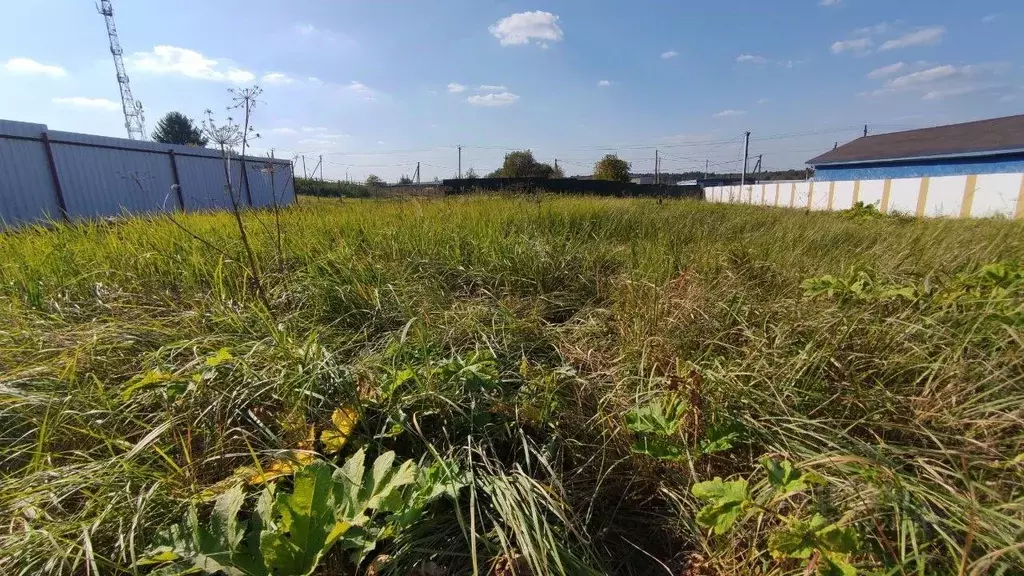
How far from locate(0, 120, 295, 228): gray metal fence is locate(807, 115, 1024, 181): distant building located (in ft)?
74.8

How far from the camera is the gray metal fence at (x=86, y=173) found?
6016 millimetres

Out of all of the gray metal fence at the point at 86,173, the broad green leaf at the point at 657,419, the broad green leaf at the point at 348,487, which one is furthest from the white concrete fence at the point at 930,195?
the gray metal fence at the point at 86,173

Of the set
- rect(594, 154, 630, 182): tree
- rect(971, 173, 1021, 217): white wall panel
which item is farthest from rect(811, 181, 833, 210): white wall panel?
rect(594, 154, 630, 182): tree

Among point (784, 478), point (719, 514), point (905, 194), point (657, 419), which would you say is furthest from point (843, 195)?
point (719, 514)

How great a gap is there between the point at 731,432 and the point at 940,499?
403 mm

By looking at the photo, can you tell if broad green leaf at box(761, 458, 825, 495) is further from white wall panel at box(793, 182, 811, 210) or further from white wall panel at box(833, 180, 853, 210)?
white wall panel at box(793, 182, 811, 210)

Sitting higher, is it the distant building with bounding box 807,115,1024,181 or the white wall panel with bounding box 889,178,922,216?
the distant building with bounding box 807,115,1024,181

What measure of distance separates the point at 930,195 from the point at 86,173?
20770 millimetres

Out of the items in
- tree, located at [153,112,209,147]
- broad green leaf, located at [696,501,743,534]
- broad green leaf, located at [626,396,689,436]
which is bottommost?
broad green leaf, located at [696,501,743,534]

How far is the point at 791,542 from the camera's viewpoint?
0.73 metres

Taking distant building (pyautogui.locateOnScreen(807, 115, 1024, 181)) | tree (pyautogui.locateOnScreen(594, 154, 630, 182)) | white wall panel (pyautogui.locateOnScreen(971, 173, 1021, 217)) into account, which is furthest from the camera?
tree (pyautogui.locateOnScreen(594, 154, 630, 182))

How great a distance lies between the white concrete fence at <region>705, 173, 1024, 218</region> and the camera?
955 cm

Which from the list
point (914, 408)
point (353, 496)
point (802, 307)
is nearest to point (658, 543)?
point (353, 496)

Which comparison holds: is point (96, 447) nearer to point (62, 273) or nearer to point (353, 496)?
point (353, 496)
